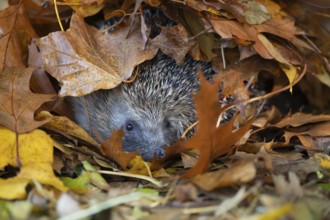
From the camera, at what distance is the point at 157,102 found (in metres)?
2.57

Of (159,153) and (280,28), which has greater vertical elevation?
(280,28)

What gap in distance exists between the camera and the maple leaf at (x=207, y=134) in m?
1.74

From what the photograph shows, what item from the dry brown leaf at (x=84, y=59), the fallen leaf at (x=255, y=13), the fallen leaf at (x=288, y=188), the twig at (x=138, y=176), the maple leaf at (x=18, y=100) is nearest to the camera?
the fallen leaf at (x=288, y=188)

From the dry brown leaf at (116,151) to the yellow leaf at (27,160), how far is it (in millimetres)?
217

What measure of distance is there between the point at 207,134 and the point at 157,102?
746 millimetres

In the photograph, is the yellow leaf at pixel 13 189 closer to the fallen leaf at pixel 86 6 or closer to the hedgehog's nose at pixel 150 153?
the hedgehog's nose at pixel 150 153

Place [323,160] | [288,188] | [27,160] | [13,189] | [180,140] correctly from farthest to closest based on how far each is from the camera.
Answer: [323,160], [180,140], [27,160], [13,189], [288,188]

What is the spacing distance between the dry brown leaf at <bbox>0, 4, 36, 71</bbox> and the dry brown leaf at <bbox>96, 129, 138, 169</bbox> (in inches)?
24.6

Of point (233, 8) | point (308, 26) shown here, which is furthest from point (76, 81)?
point (308, 26)

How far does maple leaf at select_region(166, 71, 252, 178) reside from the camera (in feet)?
5.71

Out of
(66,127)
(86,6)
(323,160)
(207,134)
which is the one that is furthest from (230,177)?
(86,6)

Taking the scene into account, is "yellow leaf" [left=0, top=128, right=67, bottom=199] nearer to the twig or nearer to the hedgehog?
the twig

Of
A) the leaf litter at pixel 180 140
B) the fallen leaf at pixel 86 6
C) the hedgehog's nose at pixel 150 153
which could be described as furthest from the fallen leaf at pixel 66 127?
the fallen leaf at pixel 86 6

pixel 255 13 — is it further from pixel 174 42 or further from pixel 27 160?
pixel 27 160
